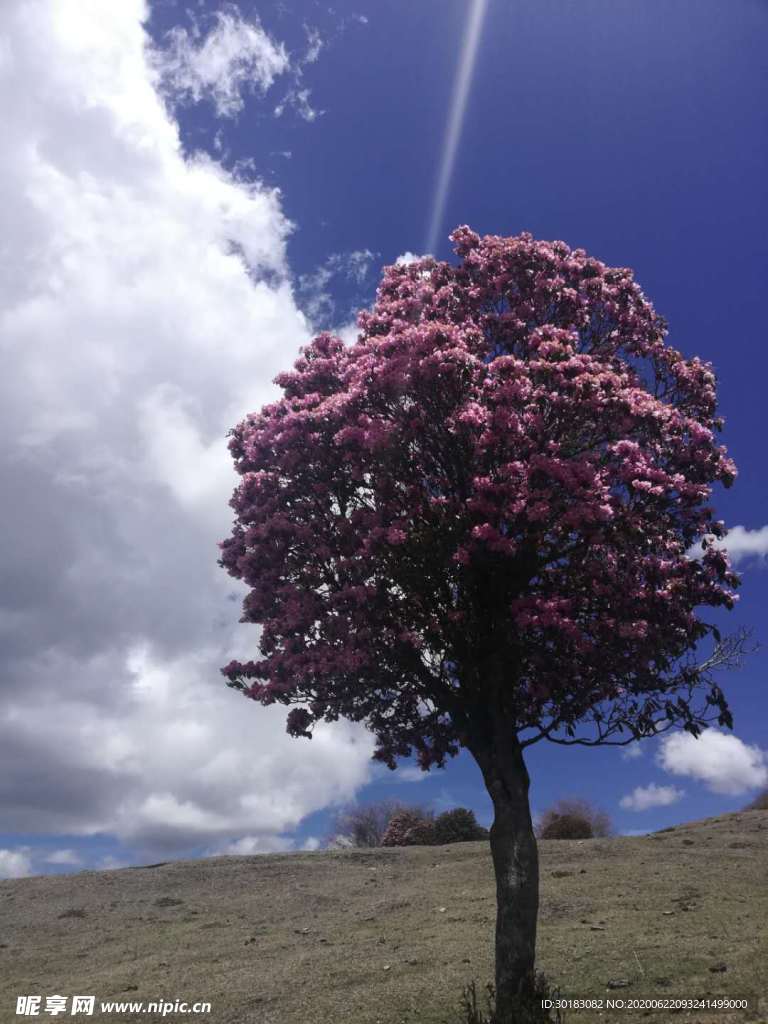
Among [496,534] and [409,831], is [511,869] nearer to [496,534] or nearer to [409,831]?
[496,534]

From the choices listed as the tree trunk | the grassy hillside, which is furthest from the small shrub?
the grassy hillside

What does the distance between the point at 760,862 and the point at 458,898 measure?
10.7 meters

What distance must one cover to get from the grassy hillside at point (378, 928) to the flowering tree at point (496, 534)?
11.8 feet

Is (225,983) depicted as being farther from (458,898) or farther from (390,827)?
(390,827)

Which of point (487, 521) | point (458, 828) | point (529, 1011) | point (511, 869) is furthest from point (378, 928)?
point (458, 828)

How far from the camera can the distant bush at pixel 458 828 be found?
4075 centimetres

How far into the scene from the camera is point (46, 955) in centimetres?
2247

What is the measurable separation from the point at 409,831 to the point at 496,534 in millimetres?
33517

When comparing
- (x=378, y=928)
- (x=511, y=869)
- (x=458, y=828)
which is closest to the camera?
(x=511, y=869)

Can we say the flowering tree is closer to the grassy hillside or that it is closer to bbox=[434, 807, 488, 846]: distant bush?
the grassy hillside

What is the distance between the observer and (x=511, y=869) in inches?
547

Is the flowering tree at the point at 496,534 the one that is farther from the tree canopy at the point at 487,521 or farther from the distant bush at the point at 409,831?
the distant bush at the point at 409,831

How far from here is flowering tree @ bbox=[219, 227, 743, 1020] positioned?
13875 mm

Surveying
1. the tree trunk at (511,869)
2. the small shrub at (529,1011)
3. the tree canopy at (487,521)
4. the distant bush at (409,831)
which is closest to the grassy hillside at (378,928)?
the small shrub at (529,1011)
